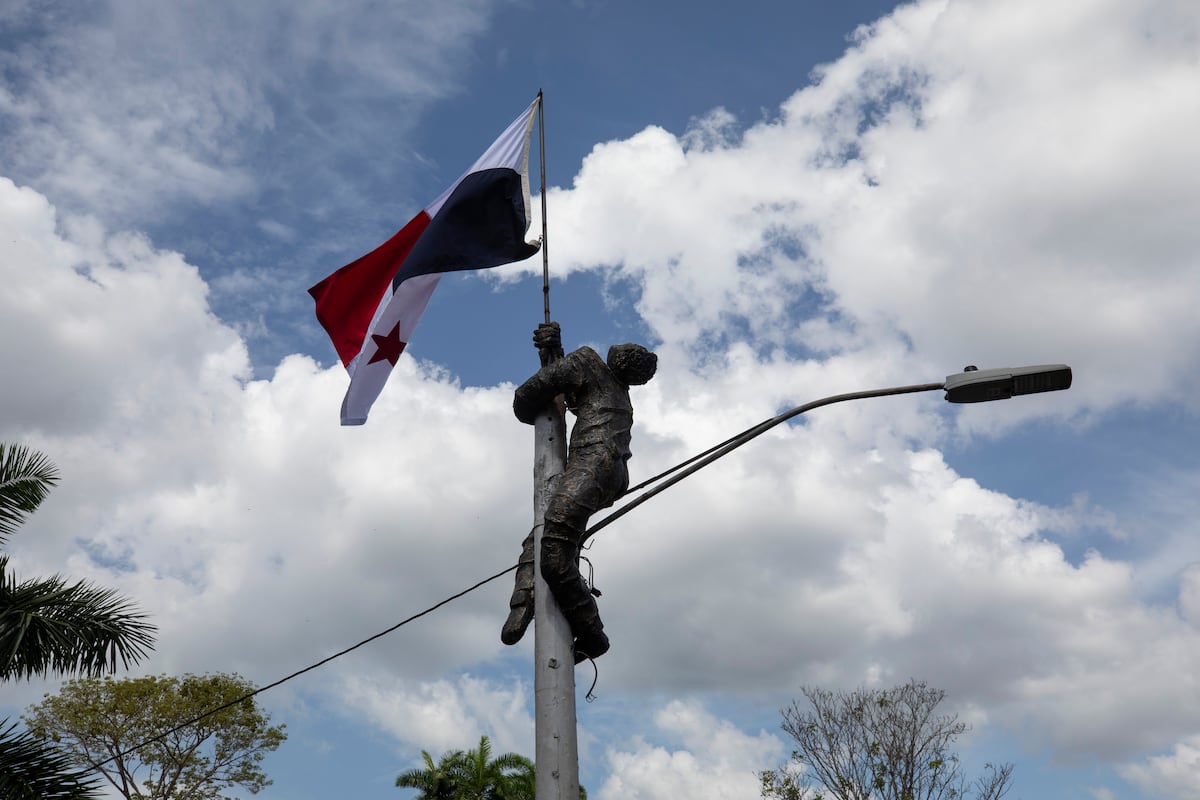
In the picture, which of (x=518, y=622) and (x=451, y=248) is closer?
(x=518, y=622)

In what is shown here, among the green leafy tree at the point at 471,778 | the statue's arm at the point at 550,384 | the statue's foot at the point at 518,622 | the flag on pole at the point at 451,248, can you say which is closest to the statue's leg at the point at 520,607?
the statue's foot at the point at 518,622

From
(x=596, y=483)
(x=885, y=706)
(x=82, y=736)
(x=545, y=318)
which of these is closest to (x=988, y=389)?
(x=596, y=483)

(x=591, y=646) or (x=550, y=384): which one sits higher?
(x=550, y=384)

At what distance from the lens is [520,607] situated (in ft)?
23.2

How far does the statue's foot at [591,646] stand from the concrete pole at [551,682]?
14 cm

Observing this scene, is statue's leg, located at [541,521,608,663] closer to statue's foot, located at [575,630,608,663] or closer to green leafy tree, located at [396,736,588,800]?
statue's foot, located at [575,630,608,663]

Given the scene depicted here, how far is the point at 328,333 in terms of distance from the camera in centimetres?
962

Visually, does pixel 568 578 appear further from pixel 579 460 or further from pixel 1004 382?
pixel 1004 382

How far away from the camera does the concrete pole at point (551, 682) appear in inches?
254

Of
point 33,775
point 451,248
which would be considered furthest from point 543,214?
point 33,775

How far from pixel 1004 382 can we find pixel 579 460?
2.61 metres

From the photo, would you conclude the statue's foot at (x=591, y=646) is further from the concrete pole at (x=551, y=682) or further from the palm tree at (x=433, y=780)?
the palm tree at (x=433, y=780)

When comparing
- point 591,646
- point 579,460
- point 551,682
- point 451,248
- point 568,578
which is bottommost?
point 551,682

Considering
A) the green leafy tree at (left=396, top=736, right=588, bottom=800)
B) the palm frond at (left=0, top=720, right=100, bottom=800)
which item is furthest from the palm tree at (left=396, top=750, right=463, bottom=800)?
the palm frond at (left=0, top=720, right=100, bottom=800)
